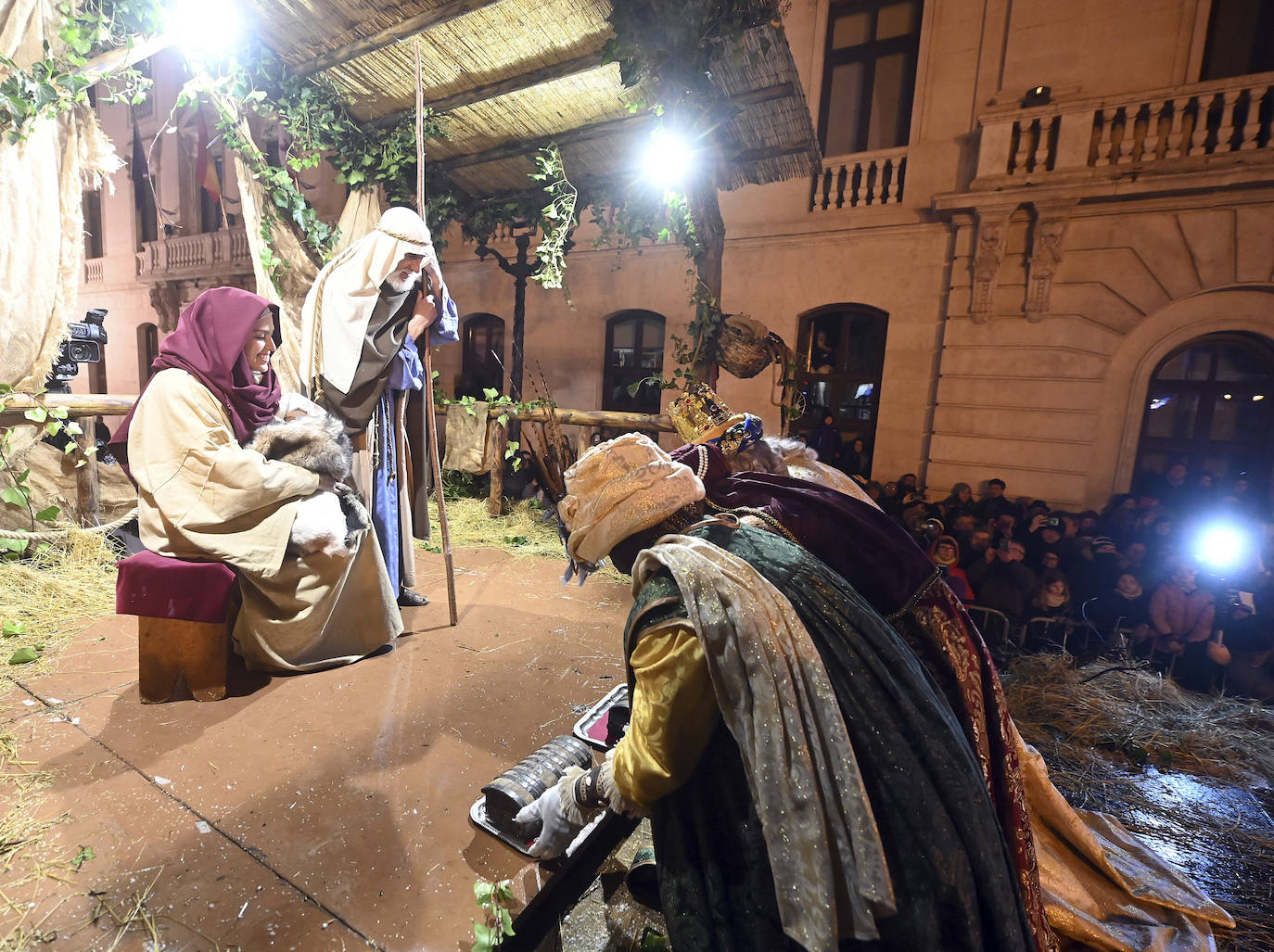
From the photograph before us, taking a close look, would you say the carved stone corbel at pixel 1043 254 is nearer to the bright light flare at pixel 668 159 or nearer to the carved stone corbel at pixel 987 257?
the carved stone corbel at pixel 987 257

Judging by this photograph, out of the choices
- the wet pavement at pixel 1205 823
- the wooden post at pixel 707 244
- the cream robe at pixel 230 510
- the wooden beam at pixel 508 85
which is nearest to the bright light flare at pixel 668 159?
the wooden post at pixel 707 244

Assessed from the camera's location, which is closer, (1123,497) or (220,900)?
(220,900)

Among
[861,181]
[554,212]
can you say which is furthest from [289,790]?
[861,181]

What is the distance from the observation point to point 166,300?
1454 cm

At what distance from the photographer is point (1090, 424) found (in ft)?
23.6

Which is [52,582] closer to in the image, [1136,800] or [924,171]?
[1136,800]

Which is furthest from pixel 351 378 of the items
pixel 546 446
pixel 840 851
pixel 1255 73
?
pixel 1255 73

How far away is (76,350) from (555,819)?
4.71 m

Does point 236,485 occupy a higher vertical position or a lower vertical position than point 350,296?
lower

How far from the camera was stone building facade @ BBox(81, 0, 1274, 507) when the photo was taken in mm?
6621

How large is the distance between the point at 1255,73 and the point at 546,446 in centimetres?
908

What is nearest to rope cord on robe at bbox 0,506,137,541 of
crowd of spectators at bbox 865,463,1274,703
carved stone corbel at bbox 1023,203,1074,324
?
crowd of spectators at bbox 865,463,1274,703

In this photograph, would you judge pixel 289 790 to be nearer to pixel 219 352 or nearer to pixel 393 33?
pixel 219 352

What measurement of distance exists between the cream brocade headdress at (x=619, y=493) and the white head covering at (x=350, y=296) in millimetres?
2314
